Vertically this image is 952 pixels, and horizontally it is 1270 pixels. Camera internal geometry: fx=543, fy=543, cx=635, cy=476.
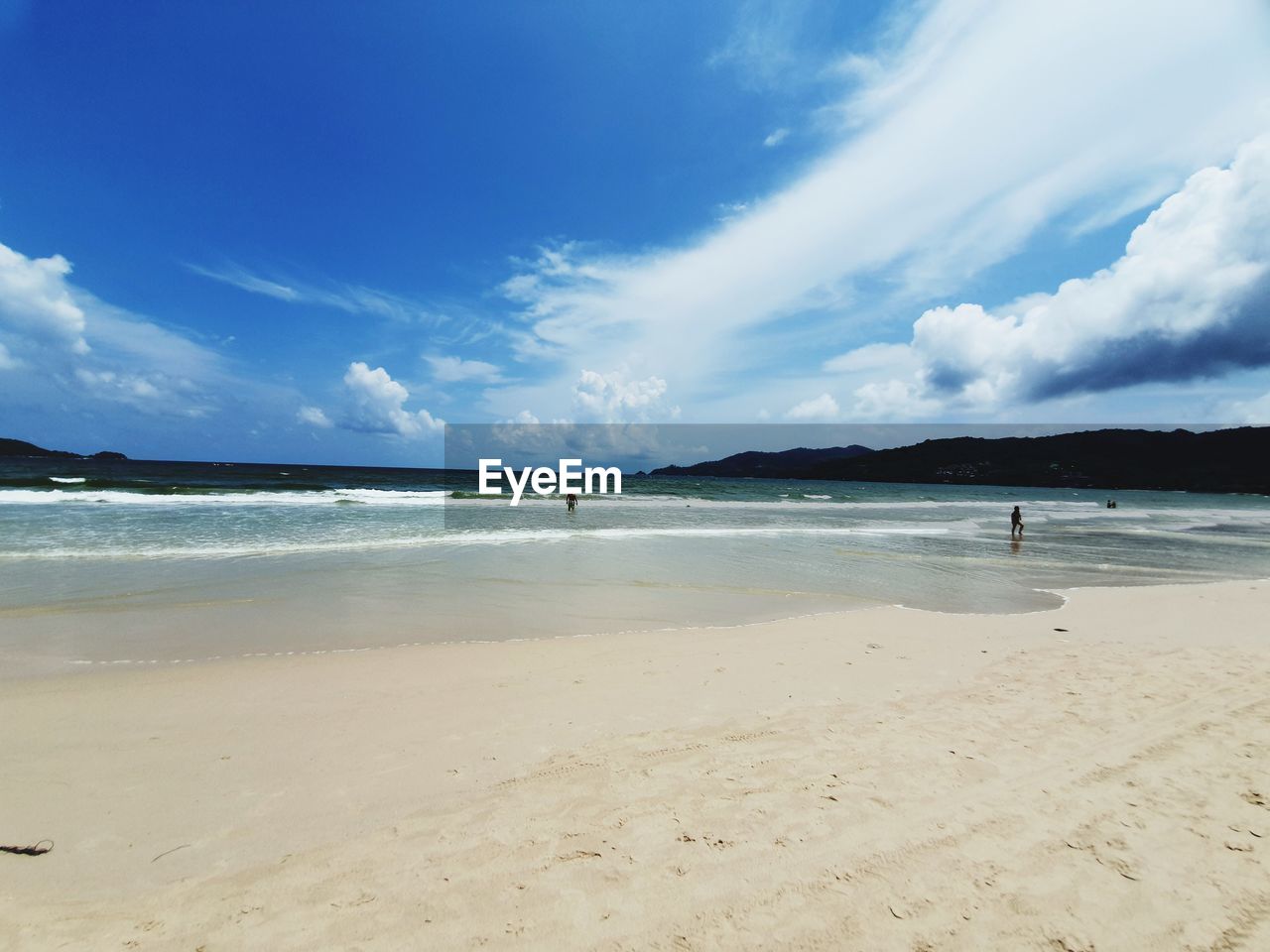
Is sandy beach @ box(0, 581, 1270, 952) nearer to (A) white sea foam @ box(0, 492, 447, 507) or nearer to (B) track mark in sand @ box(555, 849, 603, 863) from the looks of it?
(B) track mark in sand @ box(555, 849, 603, 863)

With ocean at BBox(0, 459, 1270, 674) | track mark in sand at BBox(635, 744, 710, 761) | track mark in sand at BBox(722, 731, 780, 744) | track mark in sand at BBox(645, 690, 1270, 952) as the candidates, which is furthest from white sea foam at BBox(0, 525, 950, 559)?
track mark in sand at BBox(645, 690, 1270, 952)

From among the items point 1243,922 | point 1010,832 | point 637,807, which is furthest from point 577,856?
point 1243,922

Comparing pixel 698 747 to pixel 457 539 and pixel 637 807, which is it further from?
pixel 457 539

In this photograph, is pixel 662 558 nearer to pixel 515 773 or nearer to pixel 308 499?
pixel 515 773

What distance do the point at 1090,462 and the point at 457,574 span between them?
16139 centimetres

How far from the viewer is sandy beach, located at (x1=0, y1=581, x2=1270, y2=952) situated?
267 centimetres

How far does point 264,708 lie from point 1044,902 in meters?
6.25

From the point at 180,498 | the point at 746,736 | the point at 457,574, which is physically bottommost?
the point at 457,574

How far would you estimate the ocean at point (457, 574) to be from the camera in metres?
8.29

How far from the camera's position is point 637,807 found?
358 centimetres

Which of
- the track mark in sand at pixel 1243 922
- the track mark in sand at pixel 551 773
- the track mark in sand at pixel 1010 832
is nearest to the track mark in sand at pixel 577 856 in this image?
the track mark in sand at pixel 1010 832

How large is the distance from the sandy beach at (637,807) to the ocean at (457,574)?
76.2 inches

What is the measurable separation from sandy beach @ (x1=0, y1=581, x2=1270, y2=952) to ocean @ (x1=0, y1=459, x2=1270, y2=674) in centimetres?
194

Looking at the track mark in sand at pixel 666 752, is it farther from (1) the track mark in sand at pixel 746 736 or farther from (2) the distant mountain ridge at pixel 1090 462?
(2) the distant mountain ridge at pixel 1090 462
